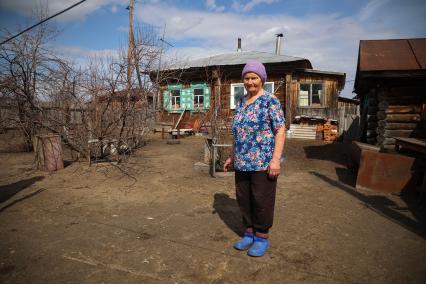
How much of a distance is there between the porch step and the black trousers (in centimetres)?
1172

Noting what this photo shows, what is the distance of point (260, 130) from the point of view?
2.65 meters

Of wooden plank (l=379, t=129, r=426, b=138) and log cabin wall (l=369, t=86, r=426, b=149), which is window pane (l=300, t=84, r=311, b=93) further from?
wooden plank (l=379, t=129, r=426, b=138)

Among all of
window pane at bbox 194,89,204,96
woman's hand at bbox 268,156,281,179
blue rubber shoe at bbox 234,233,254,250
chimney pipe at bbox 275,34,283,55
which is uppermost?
chimney pipe at bbox 275,34,283,55

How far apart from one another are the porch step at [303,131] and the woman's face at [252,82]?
1185 centimetres

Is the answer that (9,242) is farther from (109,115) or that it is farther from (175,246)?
(109,115)

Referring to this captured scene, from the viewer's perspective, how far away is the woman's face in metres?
2.68

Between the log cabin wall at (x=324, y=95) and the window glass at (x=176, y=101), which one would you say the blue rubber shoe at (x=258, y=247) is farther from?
the window glass at (x=176, y=101)

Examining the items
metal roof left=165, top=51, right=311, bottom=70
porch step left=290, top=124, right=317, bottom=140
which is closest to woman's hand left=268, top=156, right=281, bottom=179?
metal roof left=165, top=51, right=311, bottom=70

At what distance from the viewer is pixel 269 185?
2.69 m

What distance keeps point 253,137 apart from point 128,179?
3.73 m

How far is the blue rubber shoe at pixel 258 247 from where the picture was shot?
274cm

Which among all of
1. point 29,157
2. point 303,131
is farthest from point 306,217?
point 303,131

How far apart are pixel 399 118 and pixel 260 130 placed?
5.86 m

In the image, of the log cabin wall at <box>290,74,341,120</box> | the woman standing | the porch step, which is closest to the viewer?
the woman standing
